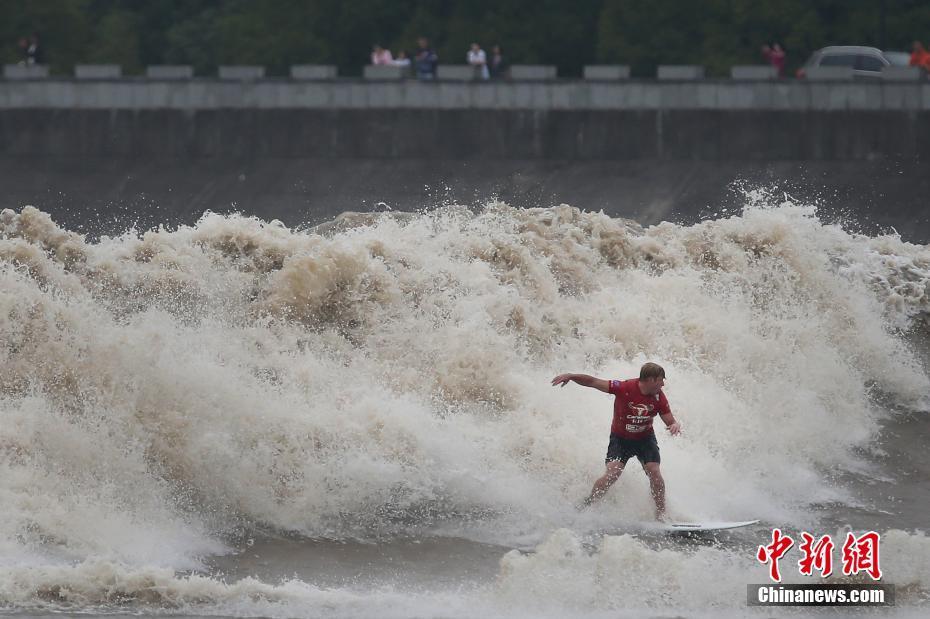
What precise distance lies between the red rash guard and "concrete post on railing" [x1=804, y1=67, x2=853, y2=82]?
1595 cm

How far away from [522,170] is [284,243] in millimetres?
10871

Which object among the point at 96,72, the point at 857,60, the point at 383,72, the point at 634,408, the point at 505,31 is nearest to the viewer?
the point at 634,408

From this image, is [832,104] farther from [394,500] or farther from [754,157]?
[394,500]

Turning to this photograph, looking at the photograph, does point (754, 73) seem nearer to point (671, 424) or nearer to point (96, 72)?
point (96, 72)

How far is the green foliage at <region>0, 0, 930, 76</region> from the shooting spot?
119ft

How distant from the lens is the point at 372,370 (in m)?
13.6

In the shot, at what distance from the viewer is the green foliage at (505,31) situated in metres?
36.3

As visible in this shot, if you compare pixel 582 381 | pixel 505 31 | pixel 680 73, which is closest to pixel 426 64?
pixel 680 73

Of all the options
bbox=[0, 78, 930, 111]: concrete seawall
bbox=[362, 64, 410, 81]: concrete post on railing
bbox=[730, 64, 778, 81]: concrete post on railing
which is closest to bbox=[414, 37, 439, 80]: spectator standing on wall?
bbox=[362, 64, 410, 81]: concrete post on railing

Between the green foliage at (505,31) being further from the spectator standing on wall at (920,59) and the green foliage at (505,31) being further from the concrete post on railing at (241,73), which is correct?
the concrete post on railing at (241,73)

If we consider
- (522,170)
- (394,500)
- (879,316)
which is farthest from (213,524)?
(522,170)

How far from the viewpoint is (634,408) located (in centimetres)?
1138

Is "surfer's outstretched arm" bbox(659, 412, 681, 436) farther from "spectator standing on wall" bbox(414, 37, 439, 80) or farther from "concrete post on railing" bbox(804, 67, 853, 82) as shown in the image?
"spectator standing on wall" bbox(414, 37, 439, 80)

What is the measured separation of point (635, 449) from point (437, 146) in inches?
607
